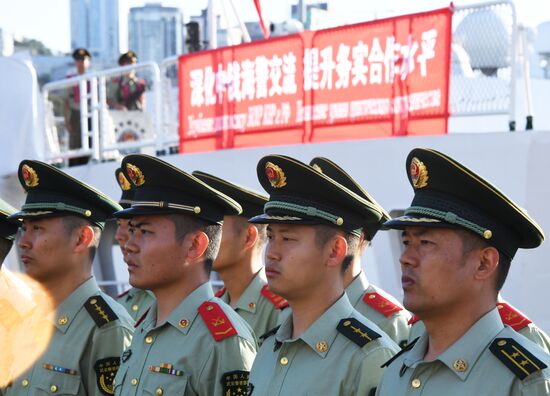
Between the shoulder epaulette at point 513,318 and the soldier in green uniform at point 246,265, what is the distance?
121cm

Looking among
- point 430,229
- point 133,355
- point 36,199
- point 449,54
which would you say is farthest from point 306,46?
point 430,229

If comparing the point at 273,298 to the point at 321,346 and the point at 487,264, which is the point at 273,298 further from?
the point at 487,264

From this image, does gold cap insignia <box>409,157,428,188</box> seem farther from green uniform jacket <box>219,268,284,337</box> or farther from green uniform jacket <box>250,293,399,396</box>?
green uniform jacket <box>219,268,284,337</box>

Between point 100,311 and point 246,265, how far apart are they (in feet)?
3.74

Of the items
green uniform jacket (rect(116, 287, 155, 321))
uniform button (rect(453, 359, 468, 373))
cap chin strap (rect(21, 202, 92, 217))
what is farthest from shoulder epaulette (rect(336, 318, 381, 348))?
green uniform jacket (rect(116, 287, 155, 321))

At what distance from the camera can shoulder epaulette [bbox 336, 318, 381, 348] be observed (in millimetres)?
3523

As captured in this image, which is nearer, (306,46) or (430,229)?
(430,229)

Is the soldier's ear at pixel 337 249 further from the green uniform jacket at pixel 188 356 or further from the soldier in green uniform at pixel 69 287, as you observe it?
the soldier in green uniform at pixel 69 287

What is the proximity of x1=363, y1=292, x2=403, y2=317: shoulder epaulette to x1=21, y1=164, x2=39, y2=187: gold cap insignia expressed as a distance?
4.95 ft

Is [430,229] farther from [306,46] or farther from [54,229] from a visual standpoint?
[306,46]

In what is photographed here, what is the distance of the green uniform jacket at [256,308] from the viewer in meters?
5.37

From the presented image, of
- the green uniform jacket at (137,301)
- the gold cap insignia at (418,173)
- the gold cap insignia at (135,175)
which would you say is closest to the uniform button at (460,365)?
the gold cap insignia at (418,173)

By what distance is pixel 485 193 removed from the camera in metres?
3.04

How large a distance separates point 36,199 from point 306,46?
4.09 meters
